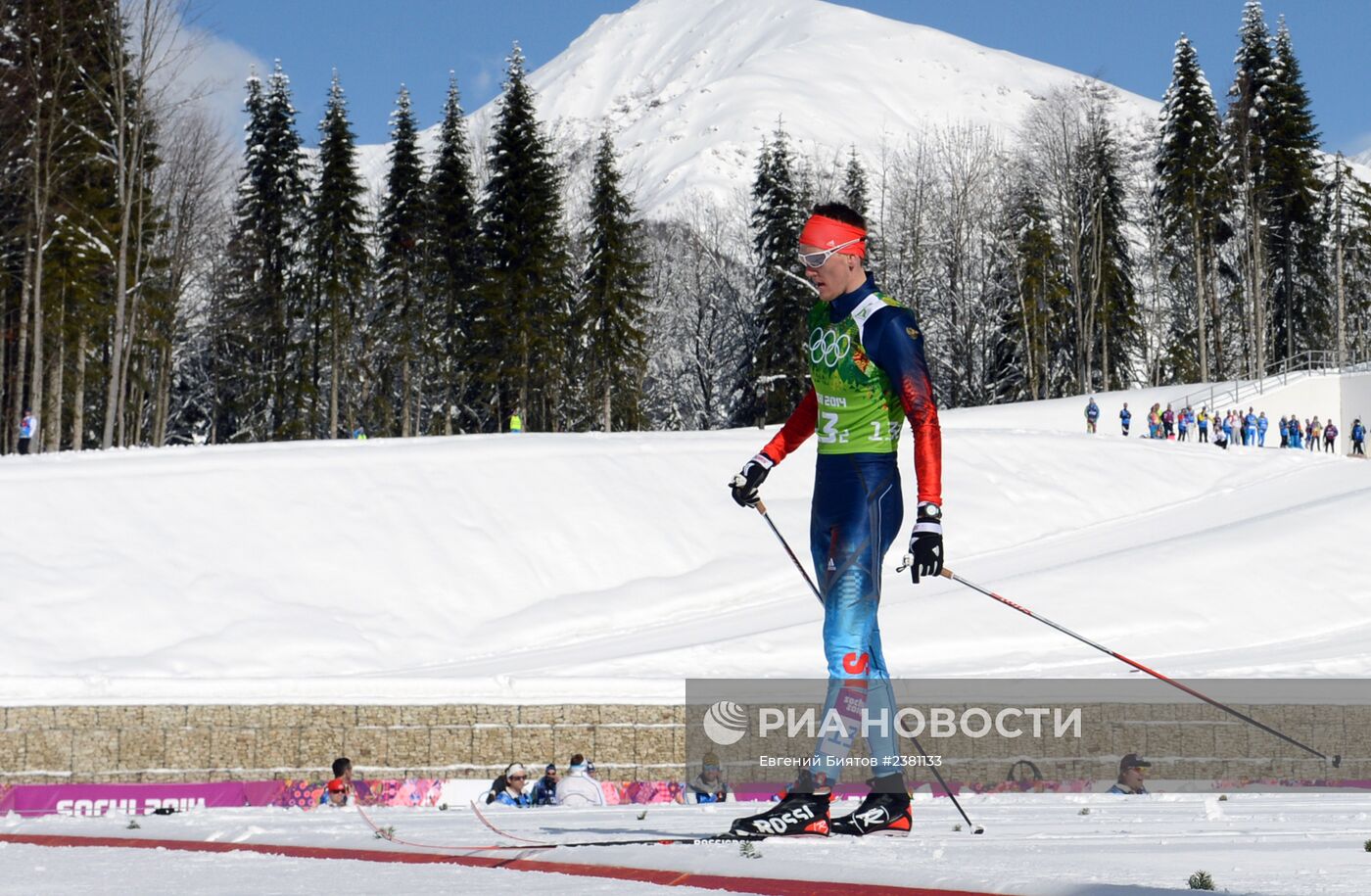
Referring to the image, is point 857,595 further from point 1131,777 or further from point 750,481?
point 1131,777

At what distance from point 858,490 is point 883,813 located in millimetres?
1175

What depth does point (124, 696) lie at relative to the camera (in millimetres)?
13773

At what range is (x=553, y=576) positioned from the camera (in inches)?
960

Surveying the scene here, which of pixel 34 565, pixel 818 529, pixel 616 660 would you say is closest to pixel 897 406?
pixel 818 529

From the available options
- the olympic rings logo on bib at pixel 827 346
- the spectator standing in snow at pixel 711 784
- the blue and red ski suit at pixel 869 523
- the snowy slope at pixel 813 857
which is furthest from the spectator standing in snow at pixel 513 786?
the olympic rings logo on bib at pixel 827 346

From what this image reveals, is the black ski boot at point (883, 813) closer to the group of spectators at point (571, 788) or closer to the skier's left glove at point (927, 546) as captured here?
the skier's left glove at point (927, 546)

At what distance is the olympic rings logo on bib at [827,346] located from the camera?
5.39m

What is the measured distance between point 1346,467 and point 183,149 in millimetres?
37449

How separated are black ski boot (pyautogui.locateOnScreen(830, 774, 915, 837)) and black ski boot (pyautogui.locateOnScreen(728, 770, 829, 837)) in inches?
4.5

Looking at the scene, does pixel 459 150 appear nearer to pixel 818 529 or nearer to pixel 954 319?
pixel 954 319

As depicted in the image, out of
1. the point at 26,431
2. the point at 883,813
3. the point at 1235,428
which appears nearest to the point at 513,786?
the point at 883,813

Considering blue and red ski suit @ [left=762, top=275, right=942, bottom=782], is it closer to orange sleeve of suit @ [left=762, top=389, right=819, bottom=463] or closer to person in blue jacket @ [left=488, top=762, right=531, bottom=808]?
orange sleeve of suit @ [left=762, top=389, right=819, bottom=463]

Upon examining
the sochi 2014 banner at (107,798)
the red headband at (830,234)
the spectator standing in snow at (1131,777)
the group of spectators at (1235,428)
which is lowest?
the sochi 2014 banner at (107,798)

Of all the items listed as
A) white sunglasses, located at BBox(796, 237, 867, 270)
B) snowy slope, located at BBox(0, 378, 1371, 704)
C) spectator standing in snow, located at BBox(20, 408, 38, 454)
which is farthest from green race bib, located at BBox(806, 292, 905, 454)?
spectator standing in snow, located at BBox(20, 408, 38, 454)
